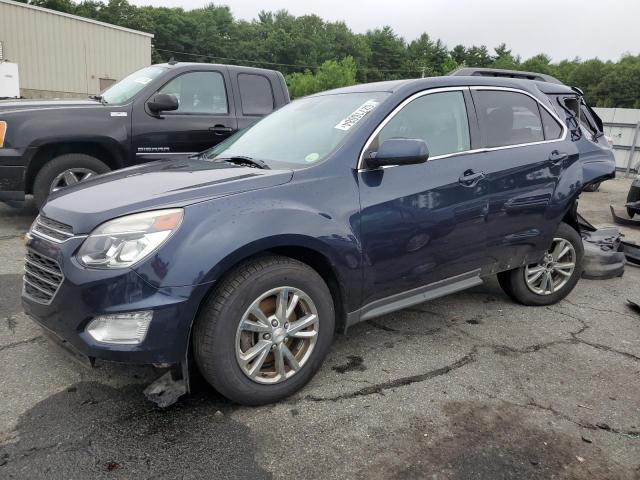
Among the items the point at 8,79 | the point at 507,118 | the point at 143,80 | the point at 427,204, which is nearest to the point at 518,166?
the point at 507,118

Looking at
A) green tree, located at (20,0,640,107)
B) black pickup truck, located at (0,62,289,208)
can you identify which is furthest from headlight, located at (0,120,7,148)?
green tree, located at (20,0,640,107)

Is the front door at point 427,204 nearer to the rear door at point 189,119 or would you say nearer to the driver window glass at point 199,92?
the rear door at point 189,119

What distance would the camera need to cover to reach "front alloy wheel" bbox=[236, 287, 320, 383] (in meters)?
2.68

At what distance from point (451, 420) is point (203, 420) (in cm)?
127

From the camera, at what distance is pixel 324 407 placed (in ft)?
9.23

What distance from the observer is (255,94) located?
6914 mm

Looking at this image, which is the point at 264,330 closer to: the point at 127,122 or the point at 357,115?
the point at 357,115

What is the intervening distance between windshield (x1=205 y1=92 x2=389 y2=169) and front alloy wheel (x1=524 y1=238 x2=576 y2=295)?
205cm

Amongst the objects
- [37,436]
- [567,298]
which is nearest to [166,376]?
[37,436]

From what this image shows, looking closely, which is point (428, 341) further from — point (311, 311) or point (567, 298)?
point (567, 298)

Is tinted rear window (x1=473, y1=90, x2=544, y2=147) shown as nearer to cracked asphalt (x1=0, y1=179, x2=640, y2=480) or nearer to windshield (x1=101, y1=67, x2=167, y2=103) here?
cracked asphalt (x1=0, y1=179, x2=640, y2=480)

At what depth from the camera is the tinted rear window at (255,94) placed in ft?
22.4

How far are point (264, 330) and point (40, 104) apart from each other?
4.62 m

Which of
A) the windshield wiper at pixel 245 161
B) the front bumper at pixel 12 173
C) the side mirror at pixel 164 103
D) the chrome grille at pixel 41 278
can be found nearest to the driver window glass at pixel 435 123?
the windshield wiper at pixel 245 161
